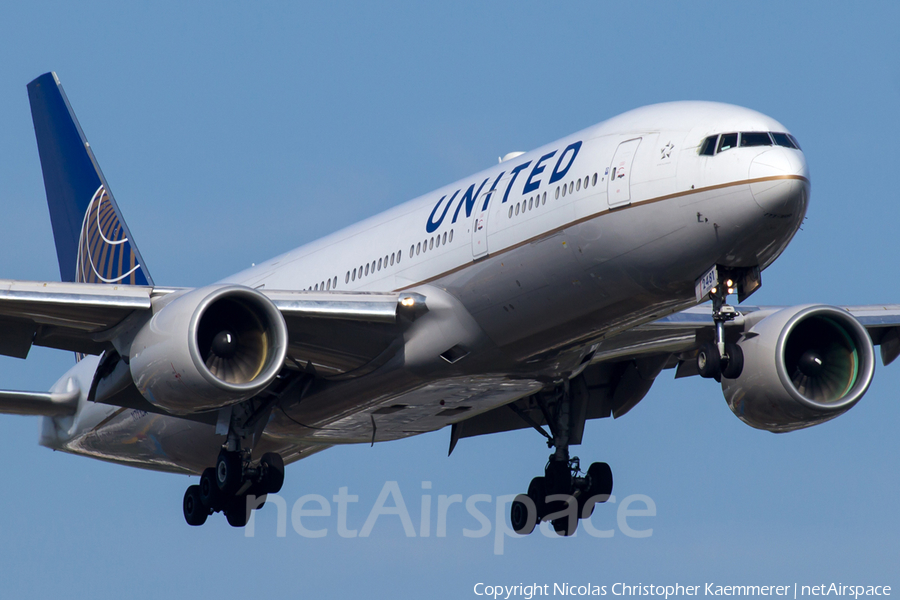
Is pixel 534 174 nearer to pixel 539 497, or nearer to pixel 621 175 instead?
pixel 621 175

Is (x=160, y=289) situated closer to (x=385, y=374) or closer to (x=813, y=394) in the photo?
(x=385, y=374)

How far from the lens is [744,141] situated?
19750 millimetres

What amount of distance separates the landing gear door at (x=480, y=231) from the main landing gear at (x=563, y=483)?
555cm

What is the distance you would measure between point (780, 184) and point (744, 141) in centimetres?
105

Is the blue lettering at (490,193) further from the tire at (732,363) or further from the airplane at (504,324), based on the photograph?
the tire at (732,363)

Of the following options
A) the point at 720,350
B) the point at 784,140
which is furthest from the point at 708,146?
the point at 720,350

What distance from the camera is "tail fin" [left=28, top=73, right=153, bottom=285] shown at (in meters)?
33.1

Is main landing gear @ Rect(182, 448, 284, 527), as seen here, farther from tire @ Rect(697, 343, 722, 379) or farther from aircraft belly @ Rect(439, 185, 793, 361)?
tire @ Rect(697, 343, 722, 379)

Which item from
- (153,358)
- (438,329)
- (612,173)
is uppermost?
(612,173)

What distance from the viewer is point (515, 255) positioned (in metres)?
21.3

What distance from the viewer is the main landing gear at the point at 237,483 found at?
24828 millimetres

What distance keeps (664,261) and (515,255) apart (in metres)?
2.51

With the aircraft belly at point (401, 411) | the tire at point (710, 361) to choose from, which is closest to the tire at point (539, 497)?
the aircraft belly at point (401, 411)

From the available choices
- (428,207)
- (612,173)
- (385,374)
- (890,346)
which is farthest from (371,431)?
(890,346)
